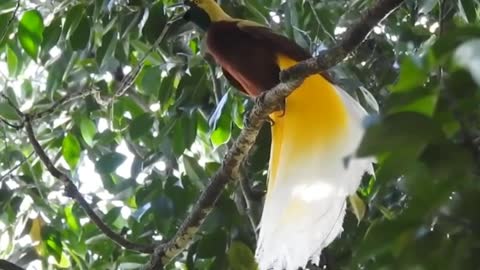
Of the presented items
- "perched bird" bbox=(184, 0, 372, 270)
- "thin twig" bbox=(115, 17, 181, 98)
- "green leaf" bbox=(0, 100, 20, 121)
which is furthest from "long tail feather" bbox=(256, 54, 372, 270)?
"green leaf" bbox=(0, 100, 20, 121)

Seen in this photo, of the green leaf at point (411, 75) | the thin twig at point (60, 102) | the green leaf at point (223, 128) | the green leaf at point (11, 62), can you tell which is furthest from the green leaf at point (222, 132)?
the green leaf at point (411, 75)

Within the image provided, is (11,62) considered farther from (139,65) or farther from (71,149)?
(139,65)

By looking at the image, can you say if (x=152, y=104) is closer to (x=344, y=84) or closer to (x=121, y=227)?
(x=121, y=227)

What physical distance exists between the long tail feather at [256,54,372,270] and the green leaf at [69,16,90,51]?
1.22 ft

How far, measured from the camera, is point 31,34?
172cm

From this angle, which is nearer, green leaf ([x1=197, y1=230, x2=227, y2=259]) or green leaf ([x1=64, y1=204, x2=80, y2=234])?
green leaf ([x1=197, y1=230, x2=227, y2=259])

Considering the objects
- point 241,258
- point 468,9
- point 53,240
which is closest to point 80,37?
point 53,240

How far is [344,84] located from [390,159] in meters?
1.01

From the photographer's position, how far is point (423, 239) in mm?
491

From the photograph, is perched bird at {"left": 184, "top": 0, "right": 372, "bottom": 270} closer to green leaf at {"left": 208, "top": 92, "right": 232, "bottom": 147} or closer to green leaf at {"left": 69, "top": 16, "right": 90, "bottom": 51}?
green leaf at {"left": 208, "top": 92, "right": 232, "bottom": 147}

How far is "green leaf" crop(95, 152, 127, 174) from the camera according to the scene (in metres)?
1.81

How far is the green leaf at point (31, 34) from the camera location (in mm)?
1712

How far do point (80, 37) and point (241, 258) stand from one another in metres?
0.55

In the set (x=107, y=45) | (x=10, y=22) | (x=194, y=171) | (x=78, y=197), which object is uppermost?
(x=10, y=22)
